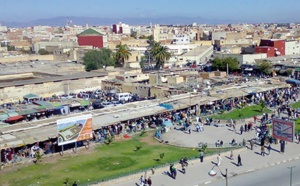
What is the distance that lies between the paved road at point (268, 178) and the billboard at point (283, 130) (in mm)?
2168

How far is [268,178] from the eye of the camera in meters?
19.7

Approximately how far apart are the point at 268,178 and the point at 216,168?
2.68 m

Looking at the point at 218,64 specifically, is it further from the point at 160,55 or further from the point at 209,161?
the point at 209,161

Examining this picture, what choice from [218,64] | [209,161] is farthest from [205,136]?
[218,64]

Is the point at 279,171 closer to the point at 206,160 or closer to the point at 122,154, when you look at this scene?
the point at 206,160

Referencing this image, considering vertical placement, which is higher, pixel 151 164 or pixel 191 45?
pixel 191 45

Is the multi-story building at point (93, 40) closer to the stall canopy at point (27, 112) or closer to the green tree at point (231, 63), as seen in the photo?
the green tree at point (231, 63)

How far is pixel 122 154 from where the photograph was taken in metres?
24.2

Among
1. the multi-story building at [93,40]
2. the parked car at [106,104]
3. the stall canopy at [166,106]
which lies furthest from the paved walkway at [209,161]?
the multi-story building at [93,40]

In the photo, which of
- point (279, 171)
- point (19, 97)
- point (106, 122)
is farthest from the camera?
point (19, 97)

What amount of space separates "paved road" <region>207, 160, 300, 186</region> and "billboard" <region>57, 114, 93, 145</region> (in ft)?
28.8

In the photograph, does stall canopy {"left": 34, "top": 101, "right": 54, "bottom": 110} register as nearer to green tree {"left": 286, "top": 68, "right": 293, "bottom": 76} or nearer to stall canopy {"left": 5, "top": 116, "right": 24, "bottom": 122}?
stall canopy {"left": 5, "top": 116, "right": 24, "bottom": 122}

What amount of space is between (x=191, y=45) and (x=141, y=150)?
60.5m

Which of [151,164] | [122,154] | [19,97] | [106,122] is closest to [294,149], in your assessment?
[151,164]
